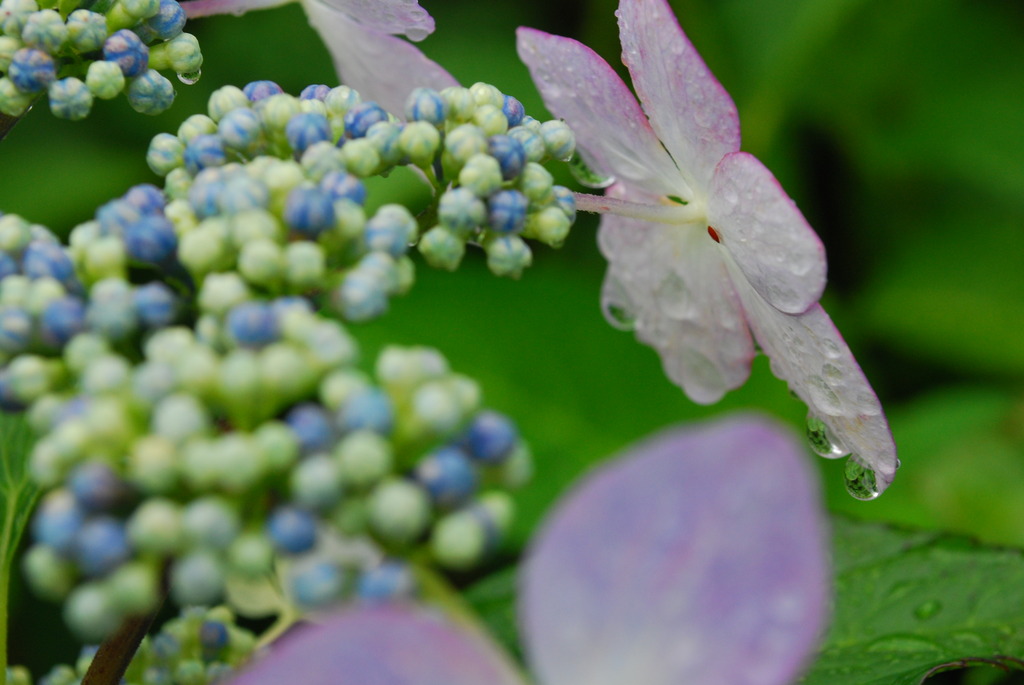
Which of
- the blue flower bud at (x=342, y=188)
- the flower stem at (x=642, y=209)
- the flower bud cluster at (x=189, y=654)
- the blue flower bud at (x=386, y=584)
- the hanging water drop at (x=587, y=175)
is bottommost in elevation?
the flower bud cluster at (x=189, y=654)

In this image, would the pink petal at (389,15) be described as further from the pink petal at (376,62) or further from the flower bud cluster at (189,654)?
the flower bud cluster at (189,654)

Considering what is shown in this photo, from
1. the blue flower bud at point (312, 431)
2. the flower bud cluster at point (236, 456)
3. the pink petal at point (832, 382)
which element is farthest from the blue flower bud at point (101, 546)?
the pink petal at point (832, 382)

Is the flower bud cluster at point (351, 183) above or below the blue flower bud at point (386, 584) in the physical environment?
above

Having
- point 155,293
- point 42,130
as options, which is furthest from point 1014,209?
point 155,293

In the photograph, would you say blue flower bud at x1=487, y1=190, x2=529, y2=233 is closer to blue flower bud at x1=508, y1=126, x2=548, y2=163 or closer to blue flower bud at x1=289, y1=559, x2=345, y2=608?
blue flower bud at x1=508, y1=126, x2=548, y2=163

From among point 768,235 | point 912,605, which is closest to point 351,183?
point 768,235

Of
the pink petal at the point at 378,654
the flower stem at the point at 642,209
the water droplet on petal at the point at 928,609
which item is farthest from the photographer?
the water droplet on petal at the point at 928,609

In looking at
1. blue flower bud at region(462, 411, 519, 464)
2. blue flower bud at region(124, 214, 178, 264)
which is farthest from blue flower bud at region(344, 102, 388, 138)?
blue flower bud at region(462, 411, 519, 464)
